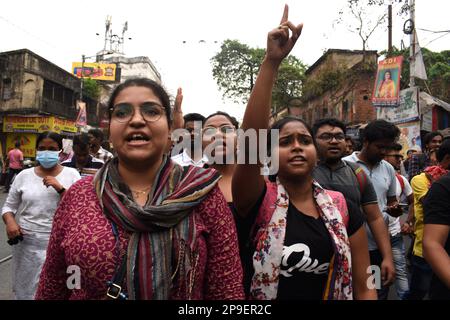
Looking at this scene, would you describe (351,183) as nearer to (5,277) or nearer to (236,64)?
(5,277)

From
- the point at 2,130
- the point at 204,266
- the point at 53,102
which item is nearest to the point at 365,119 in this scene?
the point at 53,102

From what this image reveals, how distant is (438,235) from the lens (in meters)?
1.95

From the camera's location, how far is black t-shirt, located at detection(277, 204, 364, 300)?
5.98 ft

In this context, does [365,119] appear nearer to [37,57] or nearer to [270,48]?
[37,57]

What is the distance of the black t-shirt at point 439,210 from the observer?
77.7 inches

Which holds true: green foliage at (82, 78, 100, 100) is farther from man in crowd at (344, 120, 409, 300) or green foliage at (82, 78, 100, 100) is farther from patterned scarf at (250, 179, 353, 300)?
patterned scarf at (250, 179, 353, 300)

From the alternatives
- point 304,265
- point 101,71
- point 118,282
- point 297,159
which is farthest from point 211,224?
point 101,71

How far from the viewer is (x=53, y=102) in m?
24.4

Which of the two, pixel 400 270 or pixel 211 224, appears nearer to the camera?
pixel 211 224

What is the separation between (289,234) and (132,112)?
932 mm

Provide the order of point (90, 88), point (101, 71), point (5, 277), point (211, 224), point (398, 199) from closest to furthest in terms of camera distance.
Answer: point (211, 224)
point (398, 199)
point (5, 277)
point (90, 88)
point (101, 71)

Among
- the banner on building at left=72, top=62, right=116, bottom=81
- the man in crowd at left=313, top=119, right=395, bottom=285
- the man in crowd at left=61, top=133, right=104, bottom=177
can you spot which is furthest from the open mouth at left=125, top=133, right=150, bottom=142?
the banner on building at left=72, top=62, right=116, bottom=81

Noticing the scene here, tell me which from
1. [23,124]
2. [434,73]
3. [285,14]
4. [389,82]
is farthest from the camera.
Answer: [434,73]
